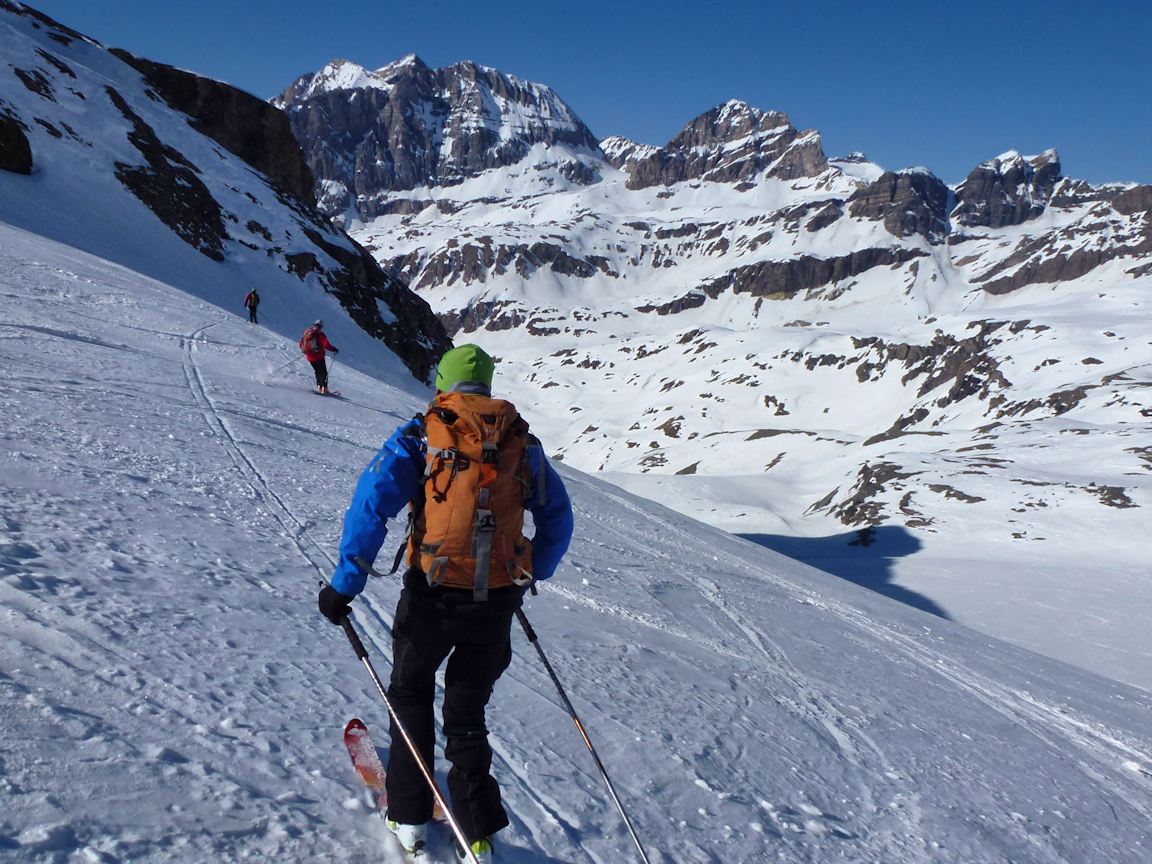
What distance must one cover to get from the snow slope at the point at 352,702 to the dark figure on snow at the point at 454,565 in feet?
1.06

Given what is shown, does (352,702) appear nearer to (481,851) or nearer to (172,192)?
(481,851)

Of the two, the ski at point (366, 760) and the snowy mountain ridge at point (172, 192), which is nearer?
the ski at point (366, 760)

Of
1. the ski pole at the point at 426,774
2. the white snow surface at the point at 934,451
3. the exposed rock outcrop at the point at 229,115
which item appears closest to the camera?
the ski pole at the point at 426,774

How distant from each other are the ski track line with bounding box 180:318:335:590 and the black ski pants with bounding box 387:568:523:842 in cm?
305

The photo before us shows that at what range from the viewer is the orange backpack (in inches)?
120

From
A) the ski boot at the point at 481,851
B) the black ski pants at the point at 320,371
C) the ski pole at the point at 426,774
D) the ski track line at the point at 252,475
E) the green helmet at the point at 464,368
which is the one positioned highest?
the green helmet at the point at 464,368

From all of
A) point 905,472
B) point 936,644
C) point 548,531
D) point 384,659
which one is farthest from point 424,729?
point 905,472

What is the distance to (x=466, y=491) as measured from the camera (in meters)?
3.05

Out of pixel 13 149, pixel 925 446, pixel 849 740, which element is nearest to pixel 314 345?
pixel 849 740

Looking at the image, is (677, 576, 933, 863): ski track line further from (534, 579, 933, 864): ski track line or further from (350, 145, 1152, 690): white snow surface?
(350, 145, 1152, 690): white snow surface

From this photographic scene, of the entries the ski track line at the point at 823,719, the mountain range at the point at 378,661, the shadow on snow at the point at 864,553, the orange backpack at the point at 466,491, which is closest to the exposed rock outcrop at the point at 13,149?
the mountain range at the point at 378,661

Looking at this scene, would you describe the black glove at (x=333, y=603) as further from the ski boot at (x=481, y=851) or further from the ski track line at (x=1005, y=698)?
Result: the ski track line at (x=1005, y=698)

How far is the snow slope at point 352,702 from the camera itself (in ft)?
10.3

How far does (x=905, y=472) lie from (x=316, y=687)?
1795 inches
